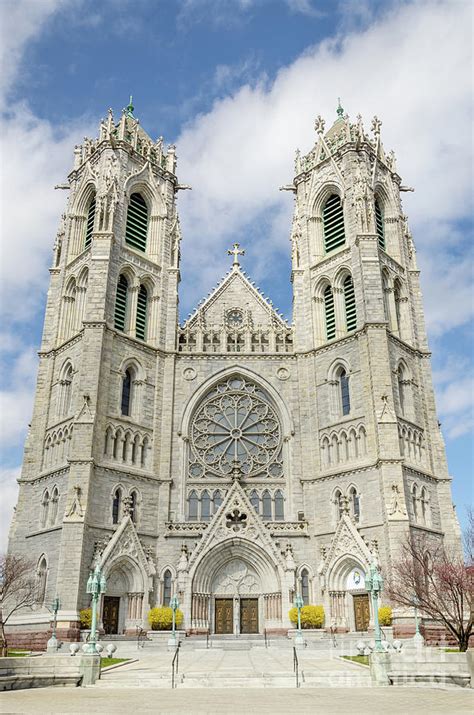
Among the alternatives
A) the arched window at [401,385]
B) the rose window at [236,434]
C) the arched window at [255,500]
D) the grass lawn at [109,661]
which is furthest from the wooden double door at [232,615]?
the arched window at [401,385]

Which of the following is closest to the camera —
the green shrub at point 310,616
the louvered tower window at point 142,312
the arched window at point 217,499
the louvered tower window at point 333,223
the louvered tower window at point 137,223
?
the green shrub at point 310,616

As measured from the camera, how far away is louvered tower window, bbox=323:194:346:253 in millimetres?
42281

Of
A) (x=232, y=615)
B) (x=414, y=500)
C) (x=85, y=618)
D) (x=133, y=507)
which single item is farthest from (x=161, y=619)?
(x=414, y=500)

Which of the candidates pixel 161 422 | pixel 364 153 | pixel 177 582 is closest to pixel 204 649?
pixel 177 582

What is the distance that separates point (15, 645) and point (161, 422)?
13550mm

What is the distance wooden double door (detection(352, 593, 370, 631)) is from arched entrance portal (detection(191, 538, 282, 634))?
3.75m

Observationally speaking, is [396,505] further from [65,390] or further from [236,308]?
[65,390]

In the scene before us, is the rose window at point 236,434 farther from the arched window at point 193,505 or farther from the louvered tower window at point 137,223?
the louvered tower window at point 137,223

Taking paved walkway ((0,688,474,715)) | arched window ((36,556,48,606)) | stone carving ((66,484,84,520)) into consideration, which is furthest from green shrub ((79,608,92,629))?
paved walkway ((0,688,474,715))

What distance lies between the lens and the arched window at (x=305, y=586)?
3331 centimetres

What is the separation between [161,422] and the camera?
37844mm

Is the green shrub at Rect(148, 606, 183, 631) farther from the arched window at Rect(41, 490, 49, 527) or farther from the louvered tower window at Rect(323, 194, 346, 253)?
the louvered tower window at Rect(323, 194, 346, 253)

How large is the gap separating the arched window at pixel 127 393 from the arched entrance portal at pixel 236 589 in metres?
9.33

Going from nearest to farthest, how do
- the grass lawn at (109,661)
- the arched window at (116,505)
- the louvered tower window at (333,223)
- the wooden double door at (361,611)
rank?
the grass lawn at (109,661)
the wooden double door at (361,611)
the arched window at (116,505)
the louvered tower window at (333,223)
